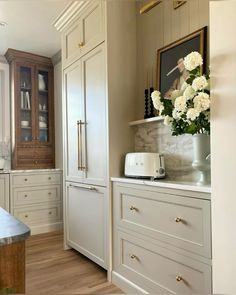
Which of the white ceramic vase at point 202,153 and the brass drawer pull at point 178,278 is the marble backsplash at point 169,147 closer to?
the white ceramic vase at point 202,153

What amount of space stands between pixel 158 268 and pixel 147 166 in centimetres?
68

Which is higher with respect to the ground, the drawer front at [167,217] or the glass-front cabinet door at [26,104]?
the glass-front cabinet door at [26,104]

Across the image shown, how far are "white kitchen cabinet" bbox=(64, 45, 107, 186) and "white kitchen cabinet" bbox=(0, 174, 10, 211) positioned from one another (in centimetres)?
93

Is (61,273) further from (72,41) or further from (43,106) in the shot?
(43,106)

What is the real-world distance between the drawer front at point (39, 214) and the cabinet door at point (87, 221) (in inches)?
31.6

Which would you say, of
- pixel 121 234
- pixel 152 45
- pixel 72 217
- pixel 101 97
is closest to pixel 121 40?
pixel 152 45

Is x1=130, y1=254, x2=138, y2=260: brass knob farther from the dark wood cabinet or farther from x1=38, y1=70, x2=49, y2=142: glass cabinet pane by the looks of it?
x1=38, y1=70, x2=49, y2=142: glass cabinet pane

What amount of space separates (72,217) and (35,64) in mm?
2319

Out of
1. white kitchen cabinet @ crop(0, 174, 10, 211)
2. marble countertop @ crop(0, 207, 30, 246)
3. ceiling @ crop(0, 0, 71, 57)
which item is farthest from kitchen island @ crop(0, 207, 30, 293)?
white kitchen cabinet @ crop(0, 174, 10, 211)

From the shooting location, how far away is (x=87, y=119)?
248 cm

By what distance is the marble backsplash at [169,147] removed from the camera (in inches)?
74.4

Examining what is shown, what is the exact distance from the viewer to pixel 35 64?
3807mm

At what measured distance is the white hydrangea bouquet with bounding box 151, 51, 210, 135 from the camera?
1406 millimetres

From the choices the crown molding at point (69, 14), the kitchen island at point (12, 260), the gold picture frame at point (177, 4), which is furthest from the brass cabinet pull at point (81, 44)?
the kitchen island at point (12, 260)
